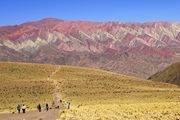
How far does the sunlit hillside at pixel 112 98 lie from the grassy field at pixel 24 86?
3.31m

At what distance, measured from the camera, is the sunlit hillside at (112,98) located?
76.9 feet

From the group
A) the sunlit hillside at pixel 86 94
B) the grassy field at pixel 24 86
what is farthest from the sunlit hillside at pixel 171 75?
the grassy field at pixel 24 86

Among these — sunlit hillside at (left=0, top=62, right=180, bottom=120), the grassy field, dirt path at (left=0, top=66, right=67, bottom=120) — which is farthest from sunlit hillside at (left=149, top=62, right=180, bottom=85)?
the grassy field

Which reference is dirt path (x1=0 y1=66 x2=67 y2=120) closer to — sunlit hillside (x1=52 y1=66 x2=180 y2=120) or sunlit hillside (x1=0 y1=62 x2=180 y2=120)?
sunlit hillside (x1=0 y1=62 x2=180 y2=120)

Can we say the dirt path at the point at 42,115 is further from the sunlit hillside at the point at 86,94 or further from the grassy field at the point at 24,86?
the grassy field at the point at 24,86

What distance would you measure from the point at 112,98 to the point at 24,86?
19.1 metres

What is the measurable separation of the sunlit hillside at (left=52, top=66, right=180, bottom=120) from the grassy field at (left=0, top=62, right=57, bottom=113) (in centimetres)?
331

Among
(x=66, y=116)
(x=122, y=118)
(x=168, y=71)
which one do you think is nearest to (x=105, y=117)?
(x=122, y=118)

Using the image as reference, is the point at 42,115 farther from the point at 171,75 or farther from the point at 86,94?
the point at 171,75

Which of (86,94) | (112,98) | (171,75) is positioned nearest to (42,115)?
(112,98)

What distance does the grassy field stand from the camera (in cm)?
4094

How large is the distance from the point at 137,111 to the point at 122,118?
3252mm

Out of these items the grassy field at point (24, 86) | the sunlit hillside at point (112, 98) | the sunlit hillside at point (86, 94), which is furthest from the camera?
the grassy field at point (24, 86)

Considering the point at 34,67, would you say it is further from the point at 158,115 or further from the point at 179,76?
the point at 158,115
